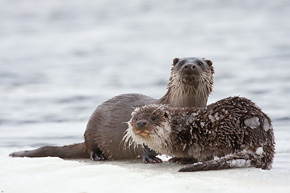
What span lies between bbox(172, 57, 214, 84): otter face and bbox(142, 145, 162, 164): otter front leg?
2.44ft

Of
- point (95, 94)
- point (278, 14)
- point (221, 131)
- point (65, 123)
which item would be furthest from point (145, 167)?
point (278, 14)

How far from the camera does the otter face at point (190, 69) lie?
634 cm

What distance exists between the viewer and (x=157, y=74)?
50.3 ft

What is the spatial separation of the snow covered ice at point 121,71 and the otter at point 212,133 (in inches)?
6.8

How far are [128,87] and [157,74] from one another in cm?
202

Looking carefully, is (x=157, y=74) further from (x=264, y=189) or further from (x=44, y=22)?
(x=44, y=22)

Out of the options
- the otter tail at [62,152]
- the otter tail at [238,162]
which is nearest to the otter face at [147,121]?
the otter tail at [238,162]

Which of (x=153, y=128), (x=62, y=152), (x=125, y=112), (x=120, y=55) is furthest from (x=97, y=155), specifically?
(x=120, y=55)

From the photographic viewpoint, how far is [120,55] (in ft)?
64.6

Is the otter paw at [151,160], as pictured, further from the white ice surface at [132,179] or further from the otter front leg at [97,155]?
the otter front leg at [97,155]

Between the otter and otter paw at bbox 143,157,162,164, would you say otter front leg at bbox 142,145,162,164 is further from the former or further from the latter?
the otter

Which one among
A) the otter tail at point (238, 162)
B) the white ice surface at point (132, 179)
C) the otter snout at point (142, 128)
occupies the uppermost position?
the otter snout at point (142, 128)

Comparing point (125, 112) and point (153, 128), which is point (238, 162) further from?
point (125, 112)

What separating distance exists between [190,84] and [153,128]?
3.19ft
